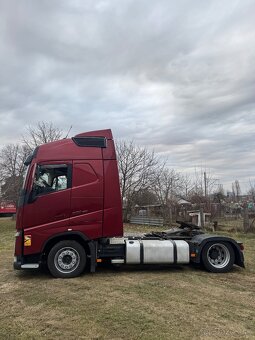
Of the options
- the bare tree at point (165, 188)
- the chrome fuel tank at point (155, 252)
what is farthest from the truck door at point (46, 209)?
the bare tree at point (165, 188)

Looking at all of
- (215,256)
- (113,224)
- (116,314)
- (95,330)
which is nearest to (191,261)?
(215,256)

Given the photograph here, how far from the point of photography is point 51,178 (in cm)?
917

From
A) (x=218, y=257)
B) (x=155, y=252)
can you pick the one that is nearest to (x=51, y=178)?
(x=155, y=252)

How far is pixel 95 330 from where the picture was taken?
5.44 meters

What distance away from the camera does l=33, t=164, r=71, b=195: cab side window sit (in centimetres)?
908

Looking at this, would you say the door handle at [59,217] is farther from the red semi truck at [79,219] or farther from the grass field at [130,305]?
the grass field at [130,305]

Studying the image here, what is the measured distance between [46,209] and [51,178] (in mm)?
730

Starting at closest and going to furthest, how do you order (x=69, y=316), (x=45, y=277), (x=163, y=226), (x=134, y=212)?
(x=69, y=316)
(x=45, y=277)
(x=163, y=226)
(x=134, y=212)

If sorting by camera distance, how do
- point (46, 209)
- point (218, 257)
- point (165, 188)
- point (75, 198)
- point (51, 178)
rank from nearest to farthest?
point (46, 209) < point (75, 198) < point (51, 178) < point (218, 257) < point (165, 188)

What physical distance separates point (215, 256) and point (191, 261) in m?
0.61

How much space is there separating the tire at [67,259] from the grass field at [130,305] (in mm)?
255

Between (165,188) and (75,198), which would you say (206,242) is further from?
(165,188)

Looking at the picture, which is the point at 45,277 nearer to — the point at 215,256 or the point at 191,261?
the point at 191,261

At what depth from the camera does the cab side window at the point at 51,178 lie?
9078mm
